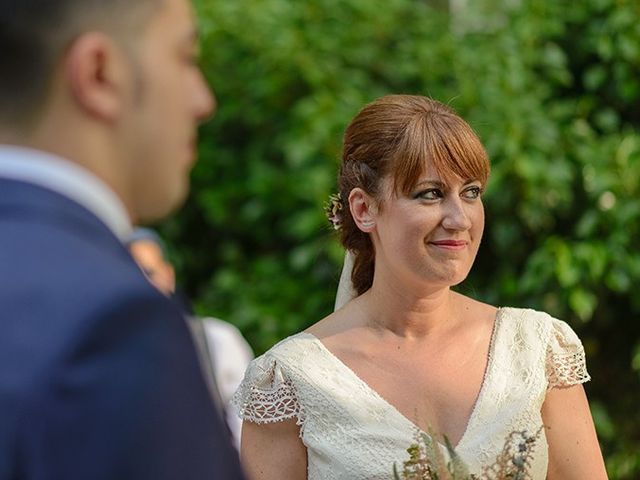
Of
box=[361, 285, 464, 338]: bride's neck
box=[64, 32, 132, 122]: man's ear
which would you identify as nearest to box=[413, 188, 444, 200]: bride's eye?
box=[361, 285, 464, 338]: bride's neck

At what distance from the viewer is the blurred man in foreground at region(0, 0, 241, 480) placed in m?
1.07

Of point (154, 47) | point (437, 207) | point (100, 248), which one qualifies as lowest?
point (437, 207)

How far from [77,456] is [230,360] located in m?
4.30

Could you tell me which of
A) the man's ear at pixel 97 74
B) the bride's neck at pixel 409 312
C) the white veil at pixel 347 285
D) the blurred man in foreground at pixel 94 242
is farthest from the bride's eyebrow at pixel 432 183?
the man's ear at pixel 97 74

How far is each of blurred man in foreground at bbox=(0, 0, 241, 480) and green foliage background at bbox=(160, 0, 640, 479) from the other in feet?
13.5

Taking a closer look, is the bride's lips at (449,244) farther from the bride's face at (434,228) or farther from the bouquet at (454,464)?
the bouquet at (454,464)

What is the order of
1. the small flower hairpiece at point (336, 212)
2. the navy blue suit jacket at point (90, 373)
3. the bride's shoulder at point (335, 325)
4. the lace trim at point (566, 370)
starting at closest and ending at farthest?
the navy blue suit jacket at point (90, 373)
the lace trim at point (566, 370)
the bride's shoulder at point (335, 325)
the small flower hairpiece at point (336, 212)

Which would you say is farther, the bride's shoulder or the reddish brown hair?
the bride's shoulder

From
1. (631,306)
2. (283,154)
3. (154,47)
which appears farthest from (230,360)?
(154,47)

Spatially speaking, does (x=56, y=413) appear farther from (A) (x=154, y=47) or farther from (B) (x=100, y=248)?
(A) (x=154, y=47)

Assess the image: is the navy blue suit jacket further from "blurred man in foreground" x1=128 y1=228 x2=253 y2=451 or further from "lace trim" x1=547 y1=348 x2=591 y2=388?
"blurred man in foreground" x1=128 y1=228 x2=253 y2=451

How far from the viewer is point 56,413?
1068 mm

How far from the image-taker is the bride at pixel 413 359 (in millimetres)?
3182

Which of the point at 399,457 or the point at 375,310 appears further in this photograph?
the point at 375,310
